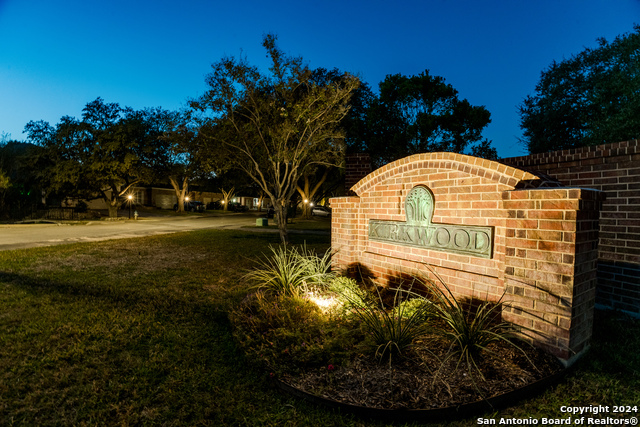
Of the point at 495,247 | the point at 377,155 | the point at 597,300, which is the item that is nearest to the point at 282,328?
the point at 495,247

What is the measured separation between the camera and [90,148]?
24.5 meters

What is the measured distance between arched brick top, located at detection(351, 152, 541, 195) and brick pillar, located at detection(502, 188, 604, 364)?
28 cm

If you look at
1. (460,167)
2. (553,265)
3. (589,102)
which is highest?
(589,102)

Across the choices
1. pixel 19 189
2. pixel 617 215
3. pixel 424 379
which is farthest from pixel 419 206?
pixel 19 189

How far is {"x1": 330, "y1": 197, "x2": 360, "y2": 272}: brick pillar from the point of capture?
5.43 metres

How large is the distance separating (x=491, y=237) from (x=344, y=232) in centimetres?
252

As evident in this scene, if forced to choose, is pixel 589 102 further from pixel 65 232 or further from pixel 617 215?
pixel 65 232

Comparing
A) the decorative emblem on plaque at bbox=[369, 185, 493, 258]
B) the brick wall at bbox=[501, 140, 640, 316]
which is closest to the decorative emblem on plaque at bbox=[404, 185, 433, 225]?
the decorative emblem on plaque at bbox=[369, 185, 493, 258]

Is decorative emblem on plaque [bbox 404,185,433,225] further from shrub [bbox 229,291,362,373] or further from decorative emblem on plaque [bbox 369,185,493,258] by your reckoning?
shrub [bbox 229,291,362,373]

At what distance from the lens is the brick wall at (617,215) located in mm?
4000

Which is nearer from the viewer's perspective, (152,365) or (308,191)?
(152,365)

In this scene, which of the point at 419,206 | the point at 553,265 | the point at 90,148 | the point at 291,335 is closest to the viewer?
the point at 553,265

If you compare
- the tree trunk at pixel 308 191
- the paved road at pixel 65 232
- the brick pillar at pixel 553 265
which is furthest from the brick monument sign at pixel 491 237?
the tree trunk at pixel 308 191

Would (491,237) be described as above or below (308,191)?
below
